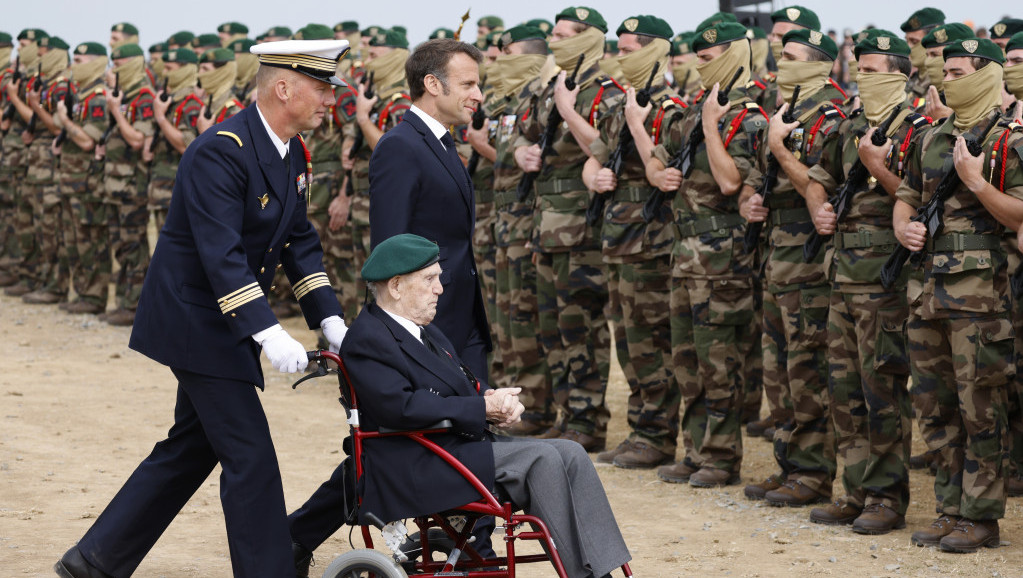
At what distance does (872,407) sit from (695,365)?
51.5 inches

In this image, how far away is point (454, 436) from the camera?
178 inches

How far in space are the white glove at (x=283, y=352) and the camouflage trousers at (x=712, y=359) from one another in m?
3.14

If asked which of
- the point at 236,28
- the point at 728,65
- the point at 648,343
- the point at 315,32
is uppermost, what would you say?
the point at 236,28

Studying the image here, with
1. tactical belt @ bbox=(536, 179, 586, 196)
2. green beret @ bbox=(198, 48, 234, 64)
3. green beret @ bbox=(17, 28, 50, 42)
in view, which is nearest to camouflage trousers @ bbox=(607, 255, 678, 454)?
tactical belt @ bbox=(536, 179, 586, 196)

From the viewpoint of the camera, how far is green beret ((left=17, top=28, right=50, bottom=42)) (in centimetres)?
1419

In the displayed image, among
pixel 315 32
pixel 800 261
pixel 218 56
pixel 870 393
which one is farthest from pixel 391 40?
pixel 870 393

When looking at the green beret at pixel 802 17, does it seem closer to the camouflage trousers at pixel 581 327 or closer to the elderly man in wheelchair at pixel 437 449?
the camouflage trousers at pixel 581 327

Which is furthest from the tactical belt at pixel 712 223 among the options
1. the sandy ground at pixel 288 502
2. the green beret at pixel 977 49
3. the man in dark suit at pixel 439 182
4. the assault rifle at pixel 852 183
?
the man in dark suit at pixel 439 182

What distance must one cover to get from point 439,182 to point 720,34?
2.38m

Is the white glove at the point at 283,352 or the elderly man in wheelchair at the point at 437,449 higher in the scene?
the white glove at the point at 283,352

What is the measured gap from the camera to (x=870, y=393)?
20.3ft

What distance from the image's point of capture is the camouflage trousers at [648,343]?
24.7 feet

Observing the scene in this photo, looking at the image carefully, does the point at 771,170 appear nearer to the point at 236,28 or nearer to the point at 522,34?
the point at 522,34

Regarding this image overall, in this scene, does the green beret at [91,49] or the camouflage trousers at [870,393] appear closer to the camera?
the camouflage trousers at [870,393]
